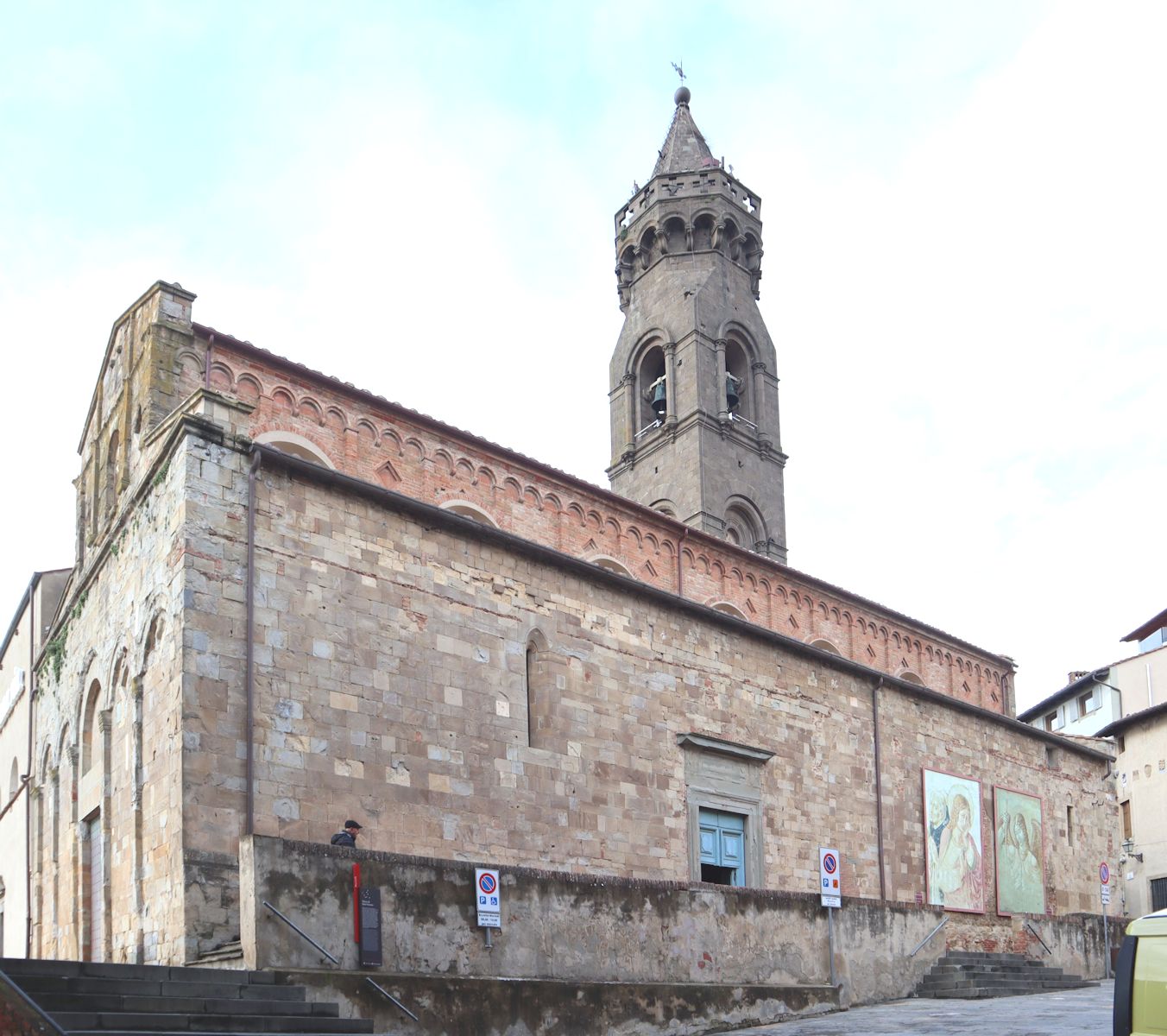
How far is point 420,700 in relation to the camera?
17406mm

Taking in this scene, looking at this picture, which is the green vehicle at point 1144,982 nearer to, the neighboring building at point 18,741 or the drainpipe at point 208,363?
the drainpipe at point 208,363

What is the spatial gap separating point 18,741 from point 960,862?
1848 cm

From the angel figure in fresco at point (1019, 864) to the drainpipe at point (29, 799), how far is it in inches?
692

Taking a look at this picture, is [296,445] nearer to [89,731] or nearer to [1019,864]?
[89,731]

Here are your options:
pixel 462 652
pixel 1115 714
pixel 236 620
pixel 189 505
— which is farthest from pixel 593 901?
pixel 1115 714

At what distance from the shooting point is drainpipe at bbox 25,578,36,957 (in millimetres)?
22208

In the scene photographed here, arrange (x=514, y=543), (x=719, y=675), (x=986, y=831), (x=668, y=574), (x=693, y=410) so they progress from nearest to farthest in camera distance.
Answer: (x=514, y=543) < (x=719, y=675) < (x=986, y=831) < (x=668, y=574) < (x=693, y=410)

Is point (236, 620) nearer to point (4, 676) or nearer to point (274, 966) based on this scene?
point (274, 966)

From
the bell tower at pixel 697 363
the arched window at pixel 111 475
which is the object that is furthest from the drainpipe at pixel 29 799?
the bell tower at pixel 697 363

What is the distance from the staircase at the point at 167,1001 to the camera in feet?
35.2

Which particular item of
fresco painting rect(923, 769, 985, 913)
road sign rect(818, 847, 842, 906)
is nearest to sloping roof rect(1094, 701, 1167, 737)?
fresco painting rect(923, 769, 985, 913)

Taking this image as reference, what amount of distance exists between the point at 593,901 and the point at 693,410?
2426 cm

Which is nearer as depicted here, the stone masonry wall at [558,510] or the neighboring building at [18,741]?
the stone masonry wall at [558,510]

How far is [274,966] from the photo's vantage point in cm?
1252
